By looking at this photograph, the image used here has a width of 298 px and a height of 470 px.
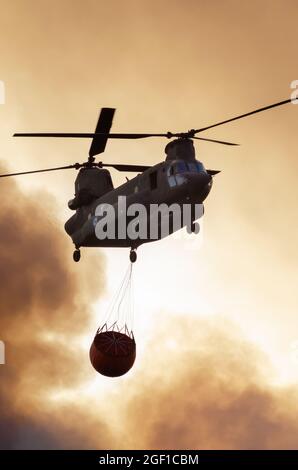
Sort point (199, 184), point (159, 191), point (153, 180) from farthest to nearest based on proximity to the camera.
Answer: point (153, 180), point (159, 191), point (199, 184)

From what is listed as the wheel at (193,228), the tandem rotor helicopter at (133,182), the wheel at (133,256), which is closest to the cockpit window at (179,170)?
the tandem rotor helicopter at (133,182)

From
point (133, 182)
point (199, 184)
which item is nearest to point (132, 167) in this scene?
point (133, 182)

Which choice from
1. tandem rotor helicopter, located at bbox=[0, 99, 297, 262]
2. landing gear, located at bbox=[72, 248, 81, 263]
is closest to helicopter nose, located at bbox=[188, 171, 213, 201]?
tandem rotor helicopter, located at bbox=[0, 99, 297, 262]

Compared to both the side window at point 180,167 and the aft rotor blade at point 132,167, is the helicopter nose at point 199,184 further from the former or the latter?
the aft rotor blade at point 132,167

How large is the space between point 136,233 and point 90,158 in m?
10.5

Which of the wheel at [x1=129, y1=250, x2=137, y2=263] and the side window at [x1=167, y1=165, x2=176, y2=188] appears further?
the wheel at [x1=129, y1=250, x2=137, y2=263]

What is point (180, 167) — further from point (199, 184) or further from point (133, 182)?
point (133, 182)

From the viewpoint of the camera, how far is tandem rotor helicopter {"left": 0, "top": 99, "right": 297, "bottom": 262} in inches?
1831

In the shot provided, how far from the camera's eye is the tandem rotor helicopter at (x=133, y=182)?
4650 centimetres

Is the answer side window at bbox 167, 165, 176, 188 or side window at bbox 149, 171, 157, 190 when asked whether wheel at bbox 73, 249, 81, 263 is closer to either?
side window at bbox 149, 171, 157, 190

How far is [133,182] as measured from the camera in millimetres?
50250

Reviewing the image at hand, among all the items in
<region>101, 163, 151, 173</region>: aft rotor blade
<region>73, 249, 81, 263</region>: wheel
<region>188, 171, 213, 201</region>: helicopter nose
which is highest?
<region>101, 163, 151, 173</region>: aft rotor blade
